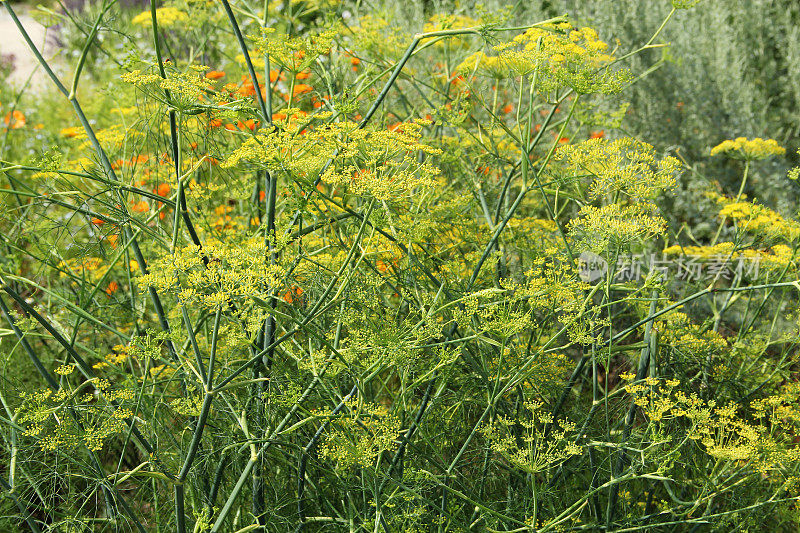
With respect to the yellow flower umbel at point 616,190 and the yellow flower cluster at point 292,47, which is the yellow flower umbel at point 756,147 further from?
the yellow flower cluster at point 292,47

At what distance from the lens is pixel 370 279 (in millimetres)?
2012

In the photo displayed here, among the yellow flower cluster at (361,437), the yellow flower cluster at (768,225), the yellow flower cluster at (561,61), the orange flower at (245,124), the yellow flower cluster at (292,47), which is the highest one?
the yellow flower cluster at (292,47)

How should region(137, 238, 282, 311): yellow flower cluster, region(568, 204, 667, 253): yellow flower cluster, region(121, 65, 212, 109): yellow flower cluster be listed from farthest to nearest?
region(568, 204, 667, 253): yellow flower cluster, region(121, 65, 212, 109): yellow flower cluster, region(137, 238, 282, 311): yellow flower cluster

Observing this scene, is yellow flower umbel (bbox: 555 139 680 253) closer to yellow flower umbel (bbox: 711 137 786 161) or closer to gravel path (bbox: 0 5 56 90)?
yellow flower umbel (bbox: 711 137 786 161)

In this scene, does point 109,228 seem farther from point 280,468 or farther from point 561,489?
point 561,489

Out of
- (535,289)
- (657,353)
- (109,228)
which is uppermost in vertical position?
(109,228)

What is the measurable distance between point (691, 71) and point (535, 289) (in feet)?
12.6

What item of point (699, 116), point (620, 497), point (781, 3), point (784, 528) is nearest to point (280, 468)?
point (620, 497)

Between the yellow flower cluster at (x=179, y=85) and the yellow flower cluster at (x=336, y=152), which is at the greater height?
the yellow flower cluster at (x=179, y=85)

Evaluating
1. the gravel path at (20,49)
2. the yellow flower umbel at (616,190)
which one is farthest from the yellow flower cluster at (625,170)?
the gravel path at (20,49)

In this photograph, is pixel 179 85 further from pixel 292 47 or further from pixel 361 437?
pixel 361 437

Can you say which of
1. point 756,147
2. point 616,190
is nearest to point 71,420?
point 616,190

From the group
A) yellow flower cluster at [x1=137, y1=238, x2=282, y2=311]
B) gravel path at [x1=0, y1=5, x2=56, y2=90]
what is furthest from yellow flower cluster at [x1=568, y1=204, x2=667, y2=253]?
gravel path at [x1=0, y1=5, x2=56, y2=90]

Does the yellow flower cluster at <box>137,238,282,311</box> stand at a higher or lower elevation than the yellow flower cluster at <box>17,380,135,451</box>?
higher
